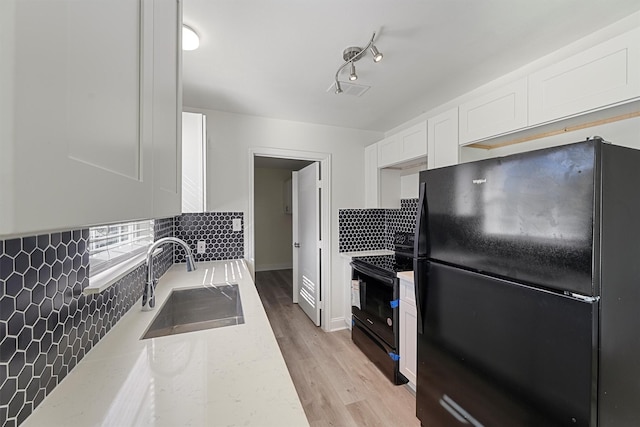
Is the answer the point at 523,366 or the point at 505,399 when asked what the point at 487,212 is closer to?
the point at 523,366

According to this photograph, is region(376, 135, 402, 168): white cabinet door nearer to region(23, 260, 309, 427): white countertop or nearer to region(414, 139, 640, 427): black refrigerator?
region(414, 139, 640, 427): black refrigerator

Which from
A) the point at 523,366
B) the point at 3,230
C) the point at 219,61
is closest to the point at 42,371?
the point at 3,230

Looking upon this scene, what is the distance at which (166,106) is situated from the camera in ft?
2.47

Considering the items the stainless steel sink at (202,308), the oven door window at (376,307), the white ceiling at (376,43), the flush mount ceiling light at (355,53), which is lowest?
the oven door window at (376,307)

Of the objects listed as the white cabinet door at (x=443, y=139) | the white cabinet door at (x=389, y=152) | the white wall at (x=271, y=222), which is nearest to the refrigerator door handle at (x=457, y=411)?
the white cabinet door at (x=443, y=139)

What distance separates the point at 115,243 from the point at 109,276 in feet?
0.93

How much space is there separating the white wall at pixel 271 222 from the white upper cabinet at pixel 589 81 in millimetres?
4817

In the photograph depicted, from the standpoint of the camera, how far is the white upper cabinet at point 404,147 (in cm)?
213

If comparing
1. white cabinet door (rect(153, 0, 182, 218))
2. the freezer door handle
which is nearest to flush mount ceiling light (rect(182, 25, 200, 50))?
white cabinet door (rect(153, 0, 182, 218))

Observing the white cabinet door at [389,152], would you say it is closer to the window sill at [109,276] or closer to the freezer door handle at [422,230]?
the freezer door handle at [422,230]

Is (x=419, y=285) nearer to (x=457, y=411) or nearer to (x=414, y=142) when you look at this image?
(x=457, y=411)

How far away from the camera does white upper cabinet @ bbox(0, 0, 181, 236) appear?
21 cm

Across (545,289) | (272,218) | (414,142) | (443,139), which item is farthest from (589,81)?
(272,218)

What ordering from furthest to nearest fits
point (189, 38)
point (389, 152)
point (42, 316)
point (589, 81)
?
point (389, 152) < point (189, 38) < point (589, 81) < point (42, 316)
